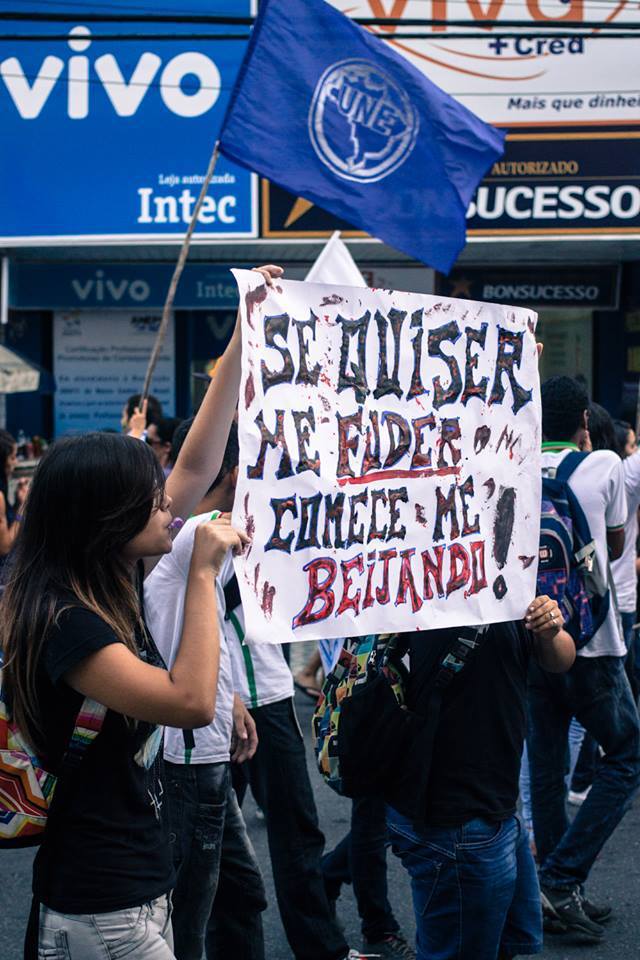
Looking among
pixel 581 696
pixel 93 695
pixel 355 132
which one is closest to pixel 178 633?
pixel 93 695

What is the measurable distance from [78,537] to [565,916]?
2.84 metres

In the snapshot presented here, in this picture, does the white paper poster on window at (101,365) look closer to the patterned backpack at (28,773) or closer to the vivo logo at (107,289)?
the vivo logo at (107,289)

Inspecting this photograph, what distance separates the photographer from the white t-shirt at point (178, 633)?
10.0 ft

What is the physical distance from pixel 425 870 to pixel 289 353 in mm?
1269

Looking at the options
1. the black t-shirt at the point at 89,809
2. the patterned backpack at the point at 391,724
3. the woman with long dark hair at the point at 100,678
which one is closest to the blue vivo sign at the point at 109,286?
the patterned backpack at the point at 391,724

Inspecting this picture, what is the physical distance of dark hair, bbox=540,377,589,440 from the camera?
440 cm

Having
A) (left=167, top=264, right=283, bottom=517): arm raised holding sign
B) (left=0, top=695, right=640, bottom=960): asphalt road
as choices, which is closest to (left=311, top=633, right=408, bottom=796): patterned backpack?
(left=167, top=264, right=283, bottom=517): arm raised holding sign

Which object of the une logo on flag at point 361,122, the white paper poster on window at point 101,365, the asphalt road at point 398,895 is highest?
the une logo on flag at point 361,122

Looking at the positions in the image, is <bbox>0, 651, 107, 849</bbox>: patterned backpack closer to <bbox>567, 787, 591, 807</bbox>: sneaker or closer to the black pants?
the black pants

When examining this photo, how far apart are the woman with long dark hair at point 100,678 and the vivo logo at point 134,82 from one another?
32.5 feet

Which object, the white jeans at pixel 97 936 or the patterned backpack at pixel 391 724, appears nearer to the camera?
Result: the white jeans at pixel 97 936

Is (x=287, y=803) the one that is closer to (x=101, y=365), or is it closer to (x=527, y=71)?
(x=527, y=71)

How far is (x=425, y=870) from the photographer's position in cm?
278

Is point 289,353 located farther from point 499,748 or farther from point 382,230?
point 382,230
